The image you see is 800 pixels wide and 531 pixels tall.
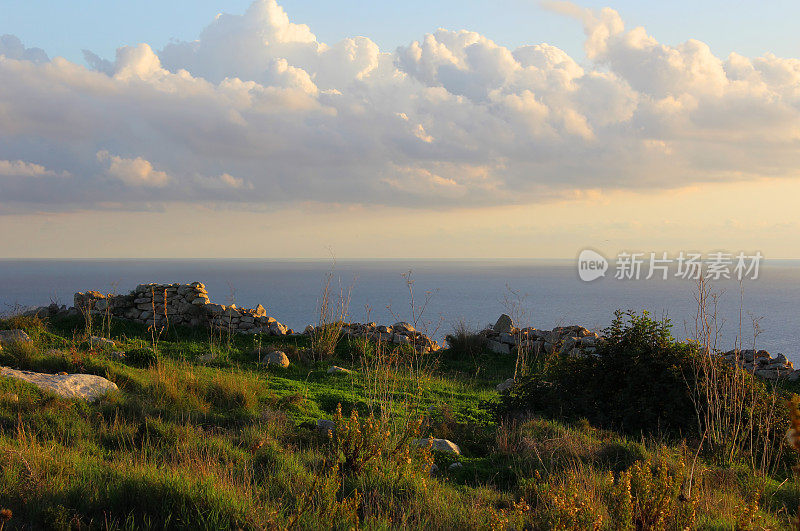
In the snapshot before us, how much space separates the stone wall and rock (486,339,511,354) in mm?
5344

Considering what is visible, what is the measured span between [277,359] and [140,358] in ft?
8.40

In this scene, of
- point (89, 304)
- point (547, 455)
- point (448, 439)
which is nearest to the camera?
point (547, 455)

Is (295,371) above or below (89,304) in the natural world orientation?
below

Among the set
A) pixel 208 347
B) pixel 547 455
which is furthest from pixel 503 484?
pixel 208 347

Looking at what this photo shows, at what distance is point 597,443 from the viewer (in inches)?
252

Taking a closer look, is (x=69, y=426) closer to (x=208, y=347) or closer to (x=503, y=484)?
(x=503, y=484)

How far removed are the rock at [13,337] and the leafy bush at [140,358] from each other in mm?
1949

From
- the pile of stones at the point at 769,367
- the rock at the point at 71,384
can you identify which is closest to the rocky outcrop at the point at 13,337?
the rock at the point at 71,384

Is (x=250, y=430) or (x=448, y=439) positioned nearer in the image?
(x=250, y=430)

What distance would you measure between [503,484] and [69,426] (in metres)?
4.83

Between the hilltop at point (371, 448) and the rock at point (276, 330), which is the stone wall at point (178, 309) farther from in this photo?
the hilltop at point (371, 448)

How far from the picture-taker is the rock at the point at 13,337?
1034cm

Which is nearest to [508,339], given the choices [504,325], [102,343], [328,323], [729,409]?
[504,325]

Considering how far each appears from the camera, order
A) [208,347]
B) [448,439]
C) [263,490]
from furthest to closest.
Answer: [208,347] → [448,439] → [263,490]
